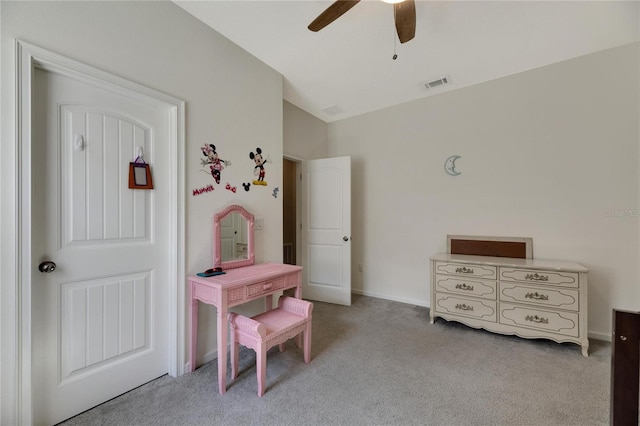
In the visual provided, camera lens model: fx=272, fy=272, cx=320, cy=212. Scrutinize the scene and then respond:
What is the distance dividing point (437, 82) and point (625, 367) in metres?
2.97

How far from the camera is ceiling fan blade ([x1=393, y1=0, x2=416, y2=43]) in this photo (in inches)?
64.4

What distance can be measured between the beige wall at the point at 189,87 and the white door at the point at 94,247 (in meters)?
0.14

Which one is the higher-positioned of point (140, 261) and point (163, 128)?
point (163, 128)

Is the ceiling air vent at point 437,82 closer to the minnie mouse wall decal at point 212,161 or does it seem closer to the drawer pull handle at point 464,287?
the drawer pull handle at point 464,287

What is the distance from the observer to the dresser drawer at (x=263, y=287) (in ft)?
6.48

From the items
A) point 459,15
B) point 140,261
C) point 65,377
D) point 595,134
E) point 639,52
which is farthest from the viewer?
point 595,134

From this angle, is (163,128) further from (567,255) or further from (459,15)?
(567,255)

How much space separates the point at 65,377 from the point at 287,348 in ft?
4.87

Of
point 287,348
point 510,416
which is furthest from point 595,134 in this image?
point 287,348

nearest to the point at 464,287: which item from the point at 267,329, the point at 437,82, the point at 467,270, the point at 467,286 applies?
the point at 467,286

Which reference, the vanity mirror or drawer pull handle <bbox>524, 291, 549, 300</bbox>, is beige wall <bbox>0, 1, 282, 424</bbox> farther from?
drawer pull handle <bbox>524, 291, 549, 300</bbox>

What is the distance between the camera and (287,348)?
2436 millimetres

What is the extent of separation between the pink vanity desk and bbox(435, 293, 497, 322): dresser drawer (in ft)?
5.18

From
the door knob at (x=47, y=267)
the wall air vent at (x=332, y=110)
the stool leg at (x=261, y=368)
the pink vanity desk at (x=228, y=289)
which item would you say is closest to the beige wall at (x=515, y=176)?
the wall air vent at (x=332, y=110)
